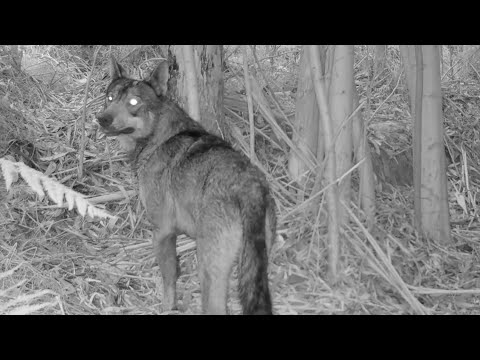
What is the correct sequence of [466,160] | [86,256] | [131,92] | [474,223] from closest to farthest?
[131,92] < [86,256] < [474,223] < [466,160]

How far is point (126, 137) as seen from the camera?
16.5ft

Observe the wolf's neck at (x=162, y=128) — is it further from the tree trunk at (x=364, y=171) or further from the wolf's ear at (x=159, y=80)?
the tree trunk at (x=364, y=171)

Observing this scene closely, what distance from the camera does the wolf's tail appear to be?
3650 mm

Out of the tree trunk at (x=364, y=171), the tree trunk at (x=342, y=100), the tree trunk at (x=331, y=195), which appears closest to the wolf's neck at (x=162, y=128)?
the tree trunk at (x=331, y=195)

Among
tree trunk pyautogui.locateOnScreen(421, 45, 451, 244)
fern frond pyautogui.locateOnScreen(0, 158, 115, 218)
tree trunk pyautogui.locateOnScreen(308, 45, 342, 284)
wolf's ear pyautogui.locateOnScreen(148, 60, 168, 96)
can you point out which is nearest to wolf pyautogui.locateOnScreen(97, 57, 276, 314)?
wolf's ear pyautogui.locateOnScreen(148, 60, 168, 96)

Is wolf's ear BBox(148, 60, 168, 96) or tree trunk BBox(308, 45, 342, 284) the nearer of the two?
tree trunk BBox(308, 45, 342, 284)

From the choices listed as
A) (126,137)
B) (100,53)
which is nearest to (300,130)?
(126,137)

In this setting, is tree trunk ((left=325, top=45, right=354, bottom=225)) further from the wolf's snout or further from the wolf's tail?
the wolf's snout

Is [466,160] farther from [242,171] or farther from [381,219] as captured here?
[242,171]

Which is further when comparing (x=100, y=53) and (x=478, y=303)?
(x=100, y=53)

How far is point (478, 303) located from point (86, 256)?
331 cm

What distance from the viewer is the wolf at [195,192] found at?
12.6 ft

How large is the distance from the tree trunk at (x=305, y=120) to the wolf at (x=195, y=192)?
3.51 ft

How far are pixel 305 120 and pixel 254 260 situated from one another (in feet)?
7.28
